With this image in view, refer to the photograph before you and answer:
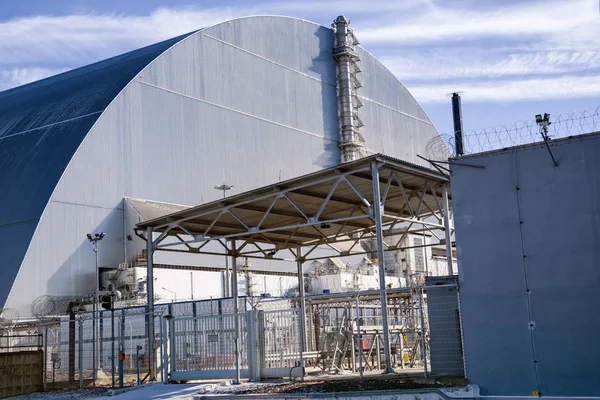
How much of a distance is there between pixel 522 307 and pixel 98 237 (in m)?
Result: 28.9

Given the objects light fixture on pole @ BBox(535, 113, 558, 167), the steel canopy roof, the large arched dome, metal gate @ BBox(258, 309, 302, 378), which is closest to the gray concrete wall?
light fixture on pole @ BBox(535, 113, 558, 167)

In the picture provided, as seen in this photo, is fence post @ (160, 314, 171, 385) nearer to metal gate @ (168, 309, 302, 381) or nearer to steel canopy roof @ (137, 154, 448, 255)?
metal gate @ (168, 309, 302, 381)

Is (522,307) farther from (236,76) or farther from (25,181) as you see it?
(236,76)

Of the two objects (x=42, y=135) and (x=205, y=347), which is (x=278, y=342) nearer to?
(x=205, y=347)

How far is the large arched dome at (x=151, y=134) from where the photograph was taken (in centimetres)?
4341

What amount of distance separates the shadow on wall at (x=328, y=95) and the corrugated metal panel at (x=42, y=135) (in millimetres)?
14283

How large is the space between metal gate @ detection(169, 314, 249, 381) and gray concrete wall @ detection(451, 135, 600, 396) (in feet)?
29.1

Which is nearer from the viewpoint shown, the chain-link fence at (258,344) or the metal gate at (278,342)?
the chain-link fence at (258,344)

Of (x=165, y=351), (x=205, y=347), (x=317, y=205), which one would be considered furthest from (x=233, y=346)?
(x=317, y=205)

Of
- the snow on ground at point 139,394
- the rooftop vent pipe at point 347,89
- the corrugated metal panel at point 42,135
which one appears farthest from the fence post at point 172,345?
the rooftop vent pipe at point 347,89

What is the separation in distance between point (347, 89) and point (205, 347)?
3969cm

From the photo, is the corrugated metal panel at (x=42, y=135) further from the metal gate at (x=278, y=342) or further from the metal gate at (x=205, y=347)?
the metal gate at (x=278, y=342)

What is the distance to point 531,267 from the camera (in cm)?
1819

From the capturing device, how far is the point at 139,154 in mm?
47344
